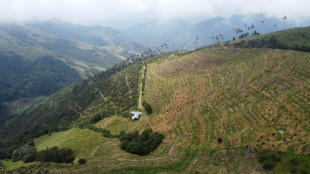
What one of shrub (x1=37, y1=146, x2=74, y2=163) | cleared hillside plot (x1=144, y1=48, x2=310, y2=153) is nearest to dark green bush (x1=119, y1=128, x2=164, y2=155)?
cleared hillside plot (x1=144, y1=48, x2=310, y2=153)

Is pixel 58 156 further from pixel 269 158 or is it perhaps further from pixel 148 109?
pixel 269 158

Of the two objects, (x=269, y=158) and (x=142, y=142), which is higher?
(x=269, y=158)

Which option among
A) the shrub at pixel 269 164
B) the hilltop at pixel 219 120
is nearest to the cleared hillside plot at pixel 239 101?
the hilltop at pixel 219 120

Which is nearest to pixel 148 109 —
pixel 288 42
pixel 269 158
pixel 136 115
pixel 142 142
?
pixel 136 115

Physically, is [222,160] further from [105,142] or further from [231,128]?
[105,142]

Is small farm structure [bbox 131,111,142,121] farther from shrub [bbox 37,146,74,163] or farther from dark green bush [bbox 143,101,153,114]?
shrub [bbox 37,146,74,163]

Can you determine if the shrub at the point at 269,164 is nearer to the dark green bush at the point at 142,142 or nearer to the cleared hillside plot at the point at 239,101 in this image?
the cleared hillside plot at the point at 239,101
